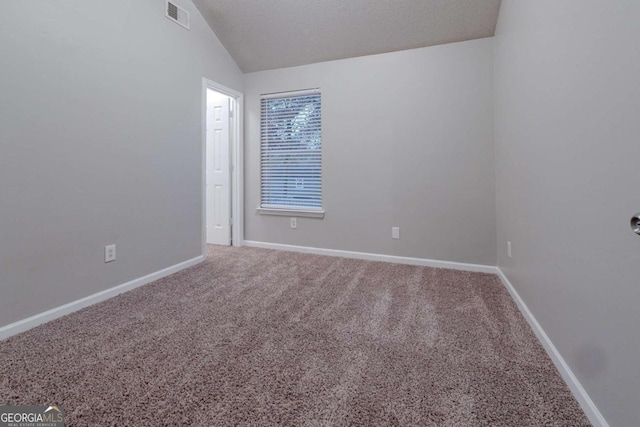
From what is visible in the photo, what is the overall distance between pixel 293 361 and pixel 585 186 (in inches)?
58.8

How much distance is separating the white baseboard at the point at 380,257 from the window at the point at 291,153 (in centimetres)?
47

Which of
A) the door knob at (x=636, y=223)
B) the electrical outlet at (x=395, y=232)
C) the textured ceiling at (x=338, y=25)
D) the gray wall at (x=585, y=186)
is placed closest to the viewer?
the door knob at (x=636, y=223)

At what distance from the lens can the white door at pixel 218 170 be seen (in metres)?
3.87

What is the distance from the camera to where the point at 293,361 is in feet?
4.75

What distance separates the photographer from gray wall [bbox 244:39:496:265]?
9.41 ft

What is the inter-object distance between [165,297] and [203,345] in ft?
2.95

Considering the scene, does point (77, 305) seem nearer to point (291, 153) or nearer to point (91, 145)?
point (91, 145)

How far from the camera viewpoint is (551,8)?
4.82ft

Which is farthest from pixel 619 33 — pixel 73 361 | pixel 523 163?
pixel 73 361

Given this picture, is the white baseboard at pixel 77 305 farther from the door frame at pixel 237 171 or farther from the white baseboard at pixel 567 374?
the white baseboard at pixel 567 374

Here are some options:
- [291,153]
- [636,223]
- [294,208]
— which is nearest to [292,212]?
[294,208]

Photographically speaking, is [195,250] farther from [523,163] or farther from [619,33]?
[619,33]

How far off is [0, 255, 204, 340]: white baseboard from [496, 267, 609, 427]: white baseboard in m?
2.87

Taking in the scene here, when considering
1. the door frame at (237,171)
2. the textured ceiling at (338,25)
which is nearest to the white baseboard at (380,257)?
the door frame at (237,171)
